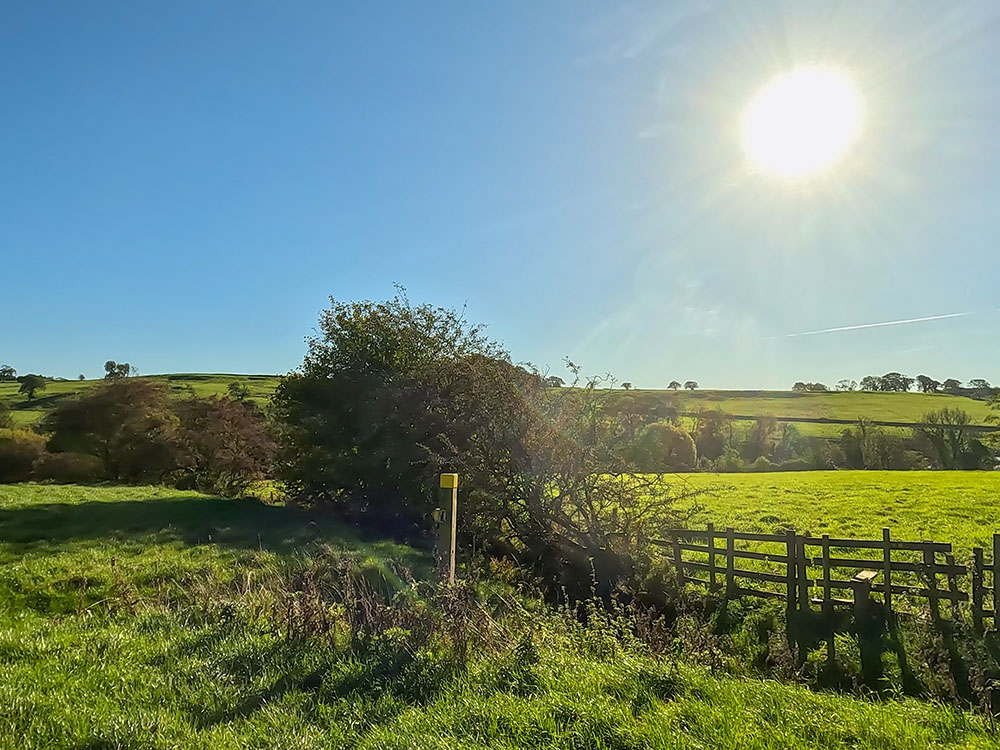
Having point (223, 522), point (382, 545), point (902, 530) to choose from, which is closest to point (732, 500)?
point (902, 530)

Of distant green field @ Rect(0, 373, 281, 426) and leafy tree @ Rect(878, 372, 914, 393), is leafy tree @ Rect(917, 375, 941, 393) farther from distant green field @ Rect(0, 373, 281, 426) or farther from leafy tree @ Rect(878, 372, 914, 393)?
distant green field @ Rect(0, 373, 281, 426)

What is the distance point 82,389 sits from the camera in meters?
55.5

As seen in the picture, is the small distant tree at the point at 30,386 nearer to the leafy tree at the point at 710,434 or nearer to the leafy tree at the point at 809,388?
the leafy tree at the point at 710,434

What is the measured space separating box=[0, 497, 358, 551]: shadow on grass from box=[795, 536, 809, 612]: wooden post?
966 cm

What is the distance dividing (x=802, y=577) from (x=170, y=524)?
14.3m

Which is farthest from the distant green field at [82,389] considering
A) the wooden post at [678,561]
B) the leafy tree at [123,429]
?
the wooden post at [678,561]

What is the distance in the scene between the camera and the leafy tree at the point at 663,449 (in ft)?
46.1

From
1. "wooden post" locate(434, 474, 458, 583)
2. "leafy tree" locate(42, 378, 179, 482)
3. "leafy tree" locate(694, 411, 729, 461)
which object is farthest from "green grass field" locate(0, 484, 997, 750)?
"leafy tree" locate(694, 411, 729, 461)

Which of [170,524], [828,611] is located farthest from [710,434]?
[170,524]

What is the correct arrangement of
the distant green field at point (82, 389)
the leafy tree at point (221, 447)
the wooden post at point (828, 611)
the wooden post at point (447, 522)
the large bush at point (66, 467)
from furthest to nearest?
the distant green field at point (82, 389) → the large bush at point (66, 467) → the leafy tree at point (221, 447) → the wooden post at point (828, 611) → the wooden post at point (447, 522)

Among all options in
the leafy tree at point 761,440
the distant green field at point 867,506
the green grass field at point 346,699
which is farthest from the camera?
the leafy tree at point 761,440

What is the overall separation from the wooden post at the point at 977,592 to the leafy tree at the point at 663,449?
563cm

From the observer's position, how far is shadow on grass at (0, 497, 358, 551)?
13438 millimetres

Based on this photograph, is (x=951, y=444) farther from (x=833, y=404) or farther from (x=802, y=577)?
(x=802, y=577)
